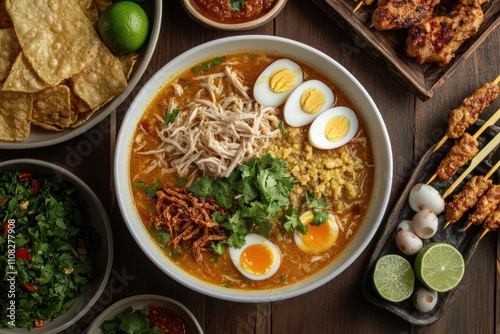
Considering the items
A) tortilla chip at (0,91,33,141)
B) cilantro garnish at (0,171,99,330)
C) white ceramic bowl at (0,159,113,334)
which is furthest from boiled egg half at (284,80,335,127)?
tortilla chip at (0,91,33,141)

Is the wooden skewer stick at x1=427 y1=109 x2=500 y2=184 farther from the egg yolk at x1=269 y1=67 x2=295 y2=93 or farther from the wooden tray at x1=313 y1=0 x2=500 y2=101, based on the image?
the egg yolk at x1=269 y1=67 x2=295 y2=93

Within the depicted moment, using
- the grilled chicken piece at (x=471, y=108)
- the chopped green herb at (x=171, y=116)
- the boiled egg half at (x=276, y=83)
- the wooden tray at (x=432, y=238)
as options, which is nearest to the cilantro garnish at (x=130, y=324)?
the chopped green herb at (x=171, y=116)

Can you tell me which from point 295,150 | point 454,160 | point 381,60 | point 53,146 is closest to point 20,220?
point 53,146

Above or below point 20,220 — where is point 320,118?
above

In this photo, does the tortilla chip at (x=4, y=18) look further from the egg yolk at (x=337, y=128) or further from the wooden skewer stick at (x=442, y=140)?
the wooden skewer stick at (x=442, y=140)

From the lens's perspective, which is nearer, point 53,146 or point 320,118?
point 320,118

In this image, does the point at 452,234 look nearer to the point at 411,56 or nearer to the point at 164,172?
the point at 411,56

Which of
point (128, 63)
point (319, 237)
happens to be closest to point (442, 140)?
point (319, 237)

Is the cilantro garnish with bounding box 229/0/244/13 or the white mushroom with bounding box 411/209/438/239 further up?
the cilantro garnish with bounding box 229/0/244/13
